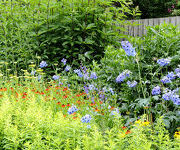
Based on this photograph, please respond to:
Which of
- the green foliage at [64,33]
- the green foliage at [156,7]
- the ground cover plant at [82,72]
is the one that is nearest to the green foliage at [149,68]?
the ground cover plant at [82,72]

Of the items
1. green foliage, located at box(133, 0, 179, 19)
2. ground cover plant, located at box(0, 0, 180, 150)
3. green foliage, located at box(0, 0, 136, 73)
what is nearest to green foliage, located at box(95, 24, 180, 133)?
ground cover plant, located at box(0, 0, 180, 150)

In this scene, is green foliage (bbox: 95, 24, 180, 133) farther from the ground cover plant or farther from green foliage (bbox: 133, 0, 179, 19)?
green foliage (bbox: 133, 0, 179, 19)

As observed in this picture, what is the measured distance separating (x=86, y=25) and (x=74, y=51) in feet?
2.23

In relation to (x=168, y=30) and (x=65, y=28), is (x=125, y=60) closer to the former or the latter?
(x=168, y=30)

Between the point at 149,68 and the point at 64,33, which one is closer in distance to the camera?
the point at 149,68

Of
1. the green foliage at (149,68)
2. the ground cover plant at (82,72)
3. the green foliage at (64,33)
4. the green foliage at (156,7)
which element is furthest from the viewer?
the green foliage at (156,7)

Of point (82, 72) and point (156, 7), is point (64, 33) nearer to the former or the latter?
point (82, 72)

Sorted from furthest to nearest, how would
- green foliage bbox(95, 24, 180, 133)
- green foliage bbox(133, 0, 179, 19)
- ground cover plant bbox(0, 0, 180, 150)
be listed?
green foliage bbox(133, 0, 179, 19) < green foliage bbox(95, 24, 180, 133) < ground cover plant bbox(0, 0, 180, 150)

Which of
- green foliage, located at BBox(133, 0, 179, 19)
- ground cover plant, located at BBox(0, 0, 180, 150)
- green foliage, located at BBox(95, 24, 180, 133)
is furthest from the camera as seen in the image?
green foliage, located at BBox(133, 0, 179, 19)

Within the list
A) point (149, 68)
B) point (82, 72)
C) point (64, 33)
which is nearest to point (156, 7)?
point (64, 33)

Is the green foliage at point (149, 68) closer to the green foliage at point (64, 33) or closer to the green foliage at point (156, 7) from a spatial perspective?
the green foliage at point (64, 33)

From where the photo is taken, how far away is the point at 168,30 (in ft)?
12.8

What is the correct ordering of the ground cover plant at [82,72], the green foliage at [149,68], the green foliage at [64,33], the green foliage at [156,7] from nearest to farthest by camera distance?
the ground cover plant at [82,72]
the green foliage at [149,68]
the green foliage at [64,33]
the green foliage at [156,7]

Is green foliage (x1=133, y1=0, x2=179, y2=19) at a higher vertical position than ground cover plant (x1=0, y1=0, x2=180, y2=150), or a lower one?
higher
